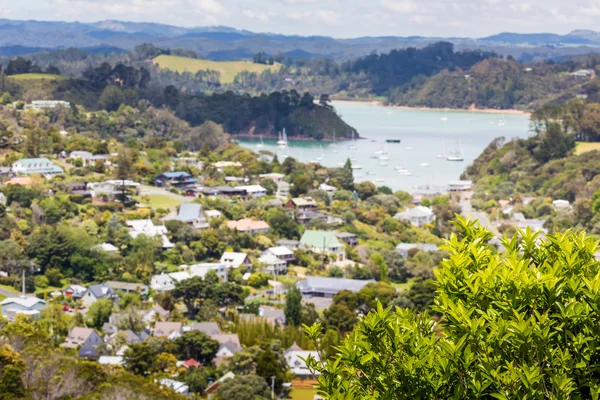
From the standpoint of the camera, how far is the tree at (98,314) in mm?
14524

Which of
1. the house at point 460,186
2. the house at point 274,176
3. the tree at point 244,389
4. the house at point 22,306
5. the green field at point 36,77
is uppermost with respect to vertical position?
the green field at point 36,77

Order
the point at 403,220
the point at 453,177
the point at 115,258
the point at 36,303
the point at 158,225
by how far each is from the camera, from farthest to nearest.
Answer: the point at 453,177 < the point at 403,220 < the point at 158,225 < the point at 115,258 < the point at 36,303

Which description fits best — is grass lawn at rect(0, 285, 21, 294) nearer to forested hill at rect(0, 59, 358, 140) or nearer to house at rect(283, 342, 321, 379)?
house at rect(283, 342, 321, 379)

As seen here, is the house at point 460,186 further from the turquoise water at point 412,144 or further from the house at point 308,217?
the house at point 308,217

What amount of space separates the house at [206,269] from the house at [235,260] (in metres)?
0.49

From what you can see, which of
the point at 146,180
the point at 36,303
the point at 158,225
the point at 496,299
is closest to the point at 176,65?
the point at 146,180

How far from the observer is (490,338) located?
2596 millimetres

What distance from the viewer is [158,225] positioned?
2106cm

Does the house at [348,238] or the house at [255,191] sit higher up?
the house at [255,191]

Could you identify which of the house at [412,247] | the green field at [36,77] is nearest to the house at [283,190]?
the house at [412,247]

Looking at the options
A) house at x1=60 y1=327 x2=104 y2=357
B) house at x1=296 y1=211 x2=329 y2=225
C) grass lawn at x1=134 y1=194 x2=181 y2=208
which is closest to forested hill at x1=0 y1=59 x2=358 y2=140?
grass lawn at x1=134 y1=194 x2=181 y2=208

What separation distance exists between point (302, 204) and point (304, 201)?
28cm

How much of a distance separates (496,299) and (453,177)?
32.1 metres

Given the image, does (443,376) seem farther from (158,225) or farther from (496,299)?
(158,225)
